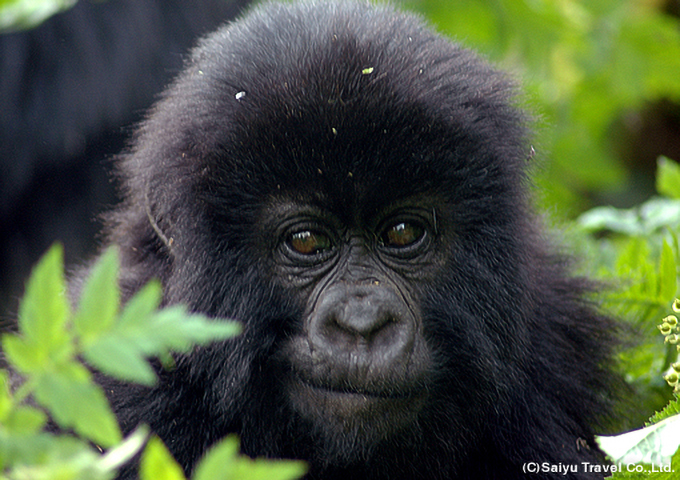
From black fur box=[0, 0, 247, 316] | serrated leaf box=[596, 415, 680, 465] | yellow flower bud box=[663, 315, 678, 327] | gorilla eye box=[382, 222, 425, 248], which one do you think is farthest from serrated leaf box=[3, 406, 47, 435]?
black fur box=[0, 0, 247, 316]

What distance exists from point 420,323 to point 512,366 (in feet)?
1.29

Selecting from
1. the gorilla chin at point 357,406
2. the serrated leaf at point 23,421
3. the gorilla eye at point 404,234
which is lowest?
the gorilla chin at point 357,406

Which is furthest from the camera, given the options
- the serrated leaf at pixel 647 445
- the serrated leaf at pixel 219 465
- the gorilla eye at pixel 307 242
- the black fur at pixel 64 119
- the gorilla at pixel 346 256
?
the black fur at pixel 64 119

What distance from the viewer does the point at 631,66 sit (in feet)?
19.7

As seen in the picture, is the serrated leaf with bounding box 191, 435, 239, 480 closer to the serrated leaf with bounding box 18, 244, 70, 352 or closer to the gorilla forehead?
the serrated leaf with bounding box 18, 244, 70, 352

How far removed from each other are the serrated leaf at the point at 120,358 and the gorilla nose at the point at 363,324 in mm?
1363

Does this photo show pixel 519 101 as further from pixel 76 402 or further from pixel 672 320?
pixel 76 402

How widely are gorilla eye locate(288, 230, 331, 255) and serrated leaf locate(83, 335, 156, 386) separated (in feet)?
5.16

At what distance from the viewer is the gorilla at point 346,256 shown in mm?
2615

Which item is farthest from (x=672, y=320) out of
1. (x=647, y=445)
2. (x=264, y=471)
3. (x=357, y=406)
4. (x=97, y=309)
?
(x=97, y=309)

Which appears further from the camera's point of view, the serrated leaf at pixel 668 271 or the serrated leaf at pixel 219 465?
the serrated leaf at pixel 668 271

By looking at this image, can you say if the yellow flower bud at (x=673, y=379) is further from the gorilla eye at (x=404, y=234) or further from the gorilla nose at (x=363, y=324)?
the gorilla eye at (x=404, y=234)

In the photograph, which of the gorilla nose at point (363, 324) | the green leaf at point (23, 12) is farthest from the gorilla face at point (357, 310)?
the green leaf at point (23, 12)

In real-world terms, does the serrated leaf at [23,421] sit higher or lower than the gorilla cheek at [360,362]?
higher
